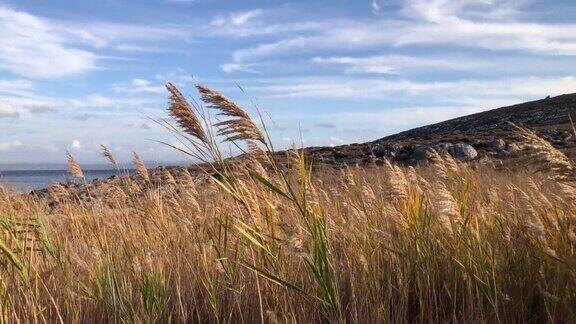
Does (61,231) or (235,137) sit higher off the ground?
(235,137)

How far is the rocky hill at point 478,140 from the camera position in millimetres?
24406

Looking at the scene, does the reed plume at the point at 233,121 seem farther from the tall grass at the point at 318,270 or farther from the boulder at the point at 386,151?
the boulder at the point at 386,151

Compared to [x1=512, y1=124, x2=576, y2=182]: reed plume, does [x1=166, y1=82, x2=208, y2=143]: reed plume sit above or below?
above

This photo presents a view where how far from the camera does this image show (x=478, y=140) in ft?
103

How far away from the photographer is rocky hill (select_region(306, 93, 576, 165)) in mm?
24406

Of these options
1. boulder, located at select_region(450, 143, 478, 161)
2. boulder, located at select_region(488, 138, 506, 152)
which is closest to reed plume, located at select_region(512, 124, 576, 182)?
boulder, located at select_region(450, 143, 478, 161)

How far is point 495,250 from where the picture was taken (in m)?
3.24

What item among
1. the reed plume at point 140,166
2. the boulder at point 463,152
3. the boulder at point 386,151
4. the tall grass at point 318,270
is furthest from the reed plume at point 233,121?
the boulder at point 386,151

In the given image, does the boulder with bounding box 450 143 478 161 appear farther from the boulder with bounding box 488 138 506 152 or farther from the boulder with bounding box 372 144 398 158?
the boulder with bounding box 372 144 398 158

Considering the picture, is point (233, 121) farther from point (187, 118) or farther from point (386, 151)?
point (386, 151)

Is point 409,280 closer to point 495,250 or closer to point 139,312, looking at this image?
point 495,250

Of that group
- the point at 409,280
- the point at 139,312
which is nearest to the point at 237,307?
the point at 139,312

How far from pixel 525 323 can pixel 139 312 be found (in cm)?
201

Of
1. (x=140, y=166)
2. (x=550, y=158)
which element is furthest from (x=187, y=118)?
(x=140, y=166)
